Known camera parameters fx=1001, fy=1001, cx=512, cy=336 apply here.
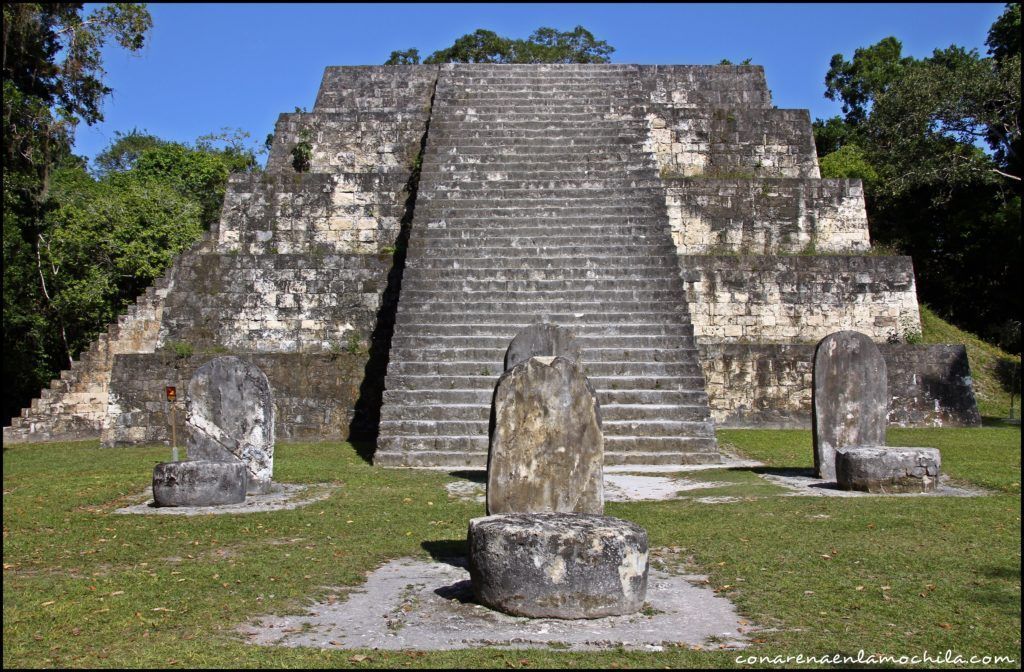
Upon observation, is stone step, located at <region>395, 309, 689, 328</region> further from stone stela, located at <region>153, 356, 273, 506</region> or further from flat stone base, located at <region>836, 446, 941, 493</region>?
flat stone base, located at <region>836, 446, 941, 493</region>

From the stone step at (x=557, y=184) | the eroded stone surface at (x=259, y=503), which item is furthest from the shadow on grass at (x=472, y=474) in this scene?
the stone step at (x=557, y=184)

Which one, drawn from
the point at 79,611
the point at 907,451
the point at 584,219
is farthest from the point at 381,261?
the point at 79,611

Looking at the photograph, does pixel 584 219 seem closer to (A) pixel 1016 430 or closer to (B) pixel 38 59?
(A) pixel 1016 430

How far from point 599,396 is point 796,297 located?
568 centimetres

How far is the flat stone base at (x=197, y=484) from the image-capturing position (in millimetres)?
9672

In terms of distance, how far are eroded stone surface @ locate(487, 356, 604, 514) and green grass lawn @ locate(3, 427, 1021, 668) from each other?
65 centimetres

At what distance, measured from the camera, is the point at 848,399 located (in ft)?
36.6

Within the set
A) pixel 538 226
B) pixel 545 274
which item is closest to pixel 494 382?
pixel 545 274

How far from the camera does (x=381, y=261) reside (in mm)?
17406

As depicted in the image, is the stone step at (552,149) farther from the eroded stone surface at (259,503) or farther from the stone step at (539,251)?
the eroded stone surface at (259,503)

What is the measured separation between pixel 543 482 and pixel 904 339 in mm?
11690

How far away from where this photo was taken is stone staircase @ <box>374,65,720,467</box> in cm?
1302

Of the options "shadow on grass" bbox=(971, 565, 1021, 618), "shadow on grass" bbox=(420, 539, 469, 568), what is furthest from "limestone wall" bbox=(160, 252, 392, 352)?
"shadow on grass" bbox=(971, 565, 1021, 618)

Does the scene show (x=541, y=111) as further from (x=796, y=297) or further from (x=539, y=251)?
(x=796, y=297)
